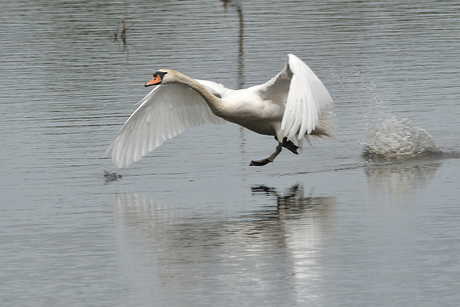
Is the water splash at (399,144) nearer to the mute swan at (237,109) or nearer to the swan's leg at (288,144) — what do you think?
the mute swan at (237,109)

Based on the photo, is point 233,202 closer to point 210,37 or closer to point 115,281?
point 115,281

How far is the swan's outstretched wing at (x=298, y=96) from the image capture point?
10766 mm

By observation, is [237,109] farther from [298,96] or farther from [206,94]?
[298,96]

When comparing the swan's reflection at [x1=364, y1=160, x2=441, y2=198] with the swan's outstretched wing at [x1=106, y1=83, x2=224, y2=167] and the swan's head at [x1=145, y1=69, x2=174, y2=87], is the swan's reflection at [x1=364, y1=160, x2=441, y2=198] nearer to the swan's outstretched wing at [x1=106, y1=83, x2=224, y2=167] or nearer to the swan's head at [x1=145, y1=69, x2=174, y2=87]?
the swan's outstretched wing at [x1=106, y1=83, x2=224, y2=167]

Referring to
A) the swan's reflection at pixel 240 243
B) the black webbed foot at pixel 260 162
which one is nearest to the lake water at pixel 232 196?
the swan's reflection at pixel 240 243

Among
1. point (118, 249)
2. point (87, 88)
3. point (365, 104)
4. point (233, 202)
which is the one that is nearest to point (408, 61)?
point (365, 104)

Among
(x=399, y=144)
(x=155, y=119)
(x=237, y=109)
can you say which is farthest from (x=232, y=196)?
(x=399, y=144)

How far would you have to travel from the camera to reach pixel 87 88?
2073 cm

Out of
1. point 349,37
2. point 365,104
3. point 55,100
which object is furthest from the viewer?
point 349,37

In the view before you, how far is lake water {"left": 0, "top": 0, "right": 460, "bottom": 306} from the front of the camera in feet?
27.8

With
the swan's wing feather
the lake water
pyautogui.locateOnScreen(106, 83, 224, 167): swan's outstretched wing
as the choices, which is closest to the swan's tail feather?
the lake water

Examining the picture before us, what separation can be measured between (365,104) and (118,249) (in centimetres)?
856

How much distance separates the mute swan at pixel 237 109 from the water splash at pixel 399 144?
848 mm

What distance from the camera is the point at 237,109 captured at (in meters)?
12.2
